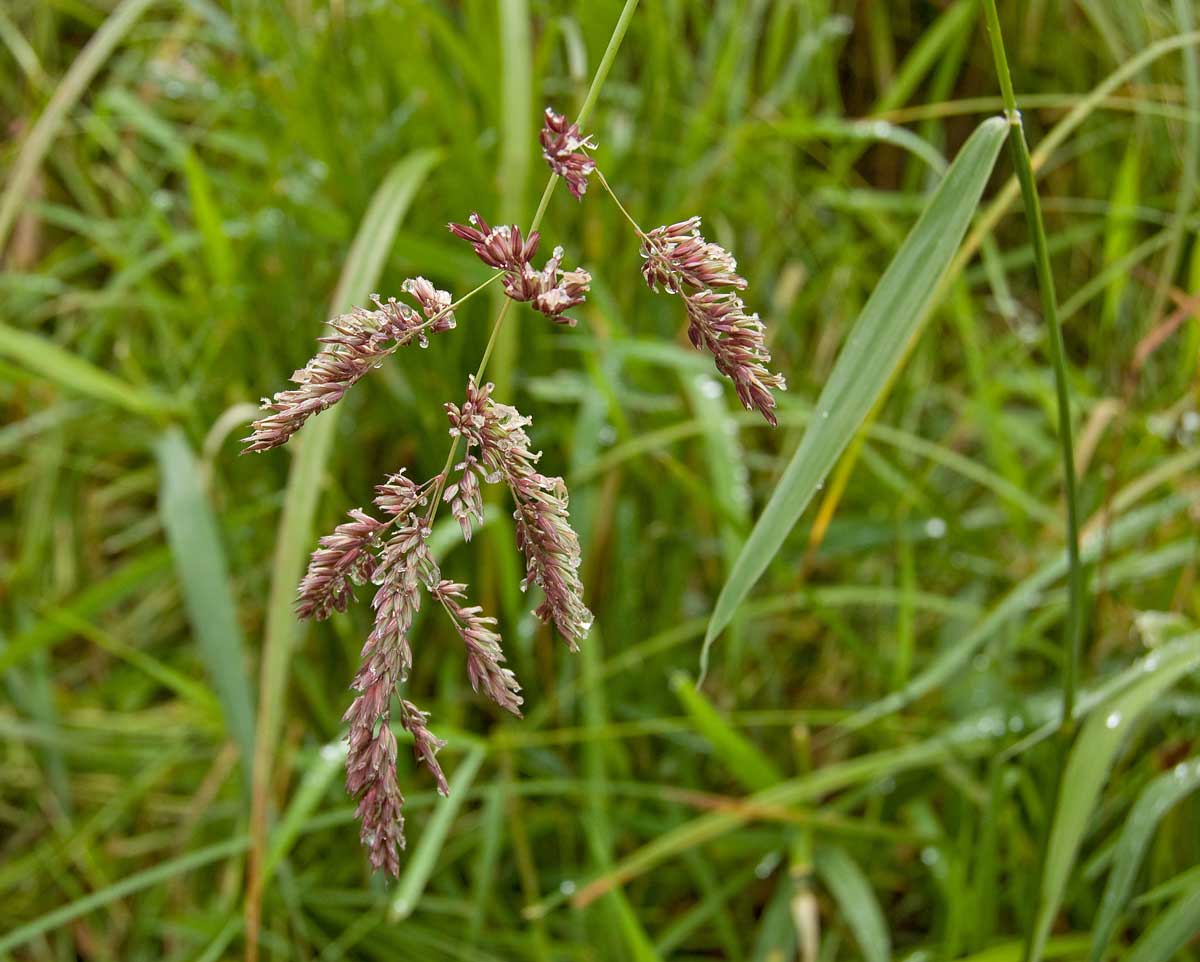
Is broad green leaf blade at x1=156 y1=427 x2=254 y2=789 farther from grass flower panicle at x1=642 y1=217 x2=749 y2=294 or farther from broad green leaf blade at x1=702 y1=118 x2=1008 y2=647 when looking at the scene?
grass flower panicle at x1=642 y1=217 x2=749 y2=294

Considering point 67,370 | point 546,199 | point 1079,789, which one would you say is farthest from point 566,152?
point 67,370

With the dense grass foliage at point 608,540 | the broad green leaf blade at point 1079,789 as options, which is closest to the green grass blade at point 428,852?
the dense grass foliage at point 608,540

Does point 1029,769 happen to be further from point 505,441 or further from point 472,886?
point 505,441

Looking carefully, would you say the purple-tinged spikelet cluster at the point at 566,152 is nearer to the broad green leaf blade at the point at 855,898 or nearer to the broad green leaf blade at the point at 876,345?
the broad green leaf blade at the point at 876,345

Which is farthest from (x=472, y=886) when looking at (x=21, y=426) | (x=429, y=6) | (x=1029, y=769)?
(x=429, y=6)

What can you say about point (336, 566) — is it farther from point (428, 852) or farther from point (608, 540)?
point (608, 540)

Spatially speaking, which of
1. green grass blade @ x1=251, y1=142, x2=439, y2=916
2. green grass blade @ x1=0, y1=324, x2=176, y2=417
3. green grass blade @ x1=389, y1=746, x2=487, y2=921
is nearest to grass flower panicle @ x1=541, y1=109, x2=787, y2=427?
green grass blade @ x1=251, y1=142, x2=439, y2=916
